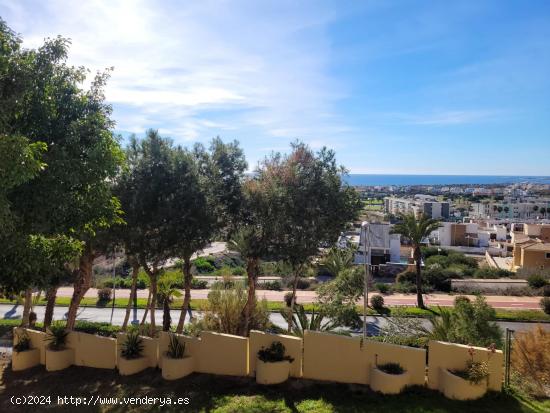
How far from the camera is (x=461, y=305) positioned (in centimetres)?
1060

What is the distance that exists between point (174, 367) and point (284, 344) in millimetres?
2601

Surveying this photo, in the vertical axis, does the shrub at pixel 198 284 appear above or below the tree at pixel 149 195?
below

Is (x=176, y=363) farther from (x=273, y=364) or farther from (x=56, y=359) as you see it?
(x=56, y=359)

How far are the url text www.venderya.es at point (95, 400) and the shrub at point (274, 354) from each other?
1.77m

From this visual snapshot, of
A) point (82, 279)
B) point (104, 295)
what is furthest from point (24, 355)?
point (104, 295)

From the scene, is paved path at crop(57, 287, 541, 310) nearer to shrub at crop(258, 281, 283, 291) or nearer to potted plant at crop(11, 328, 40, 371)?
shrub at crop(258, 281, 283, 291)

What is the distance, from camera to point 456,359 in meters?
8.59

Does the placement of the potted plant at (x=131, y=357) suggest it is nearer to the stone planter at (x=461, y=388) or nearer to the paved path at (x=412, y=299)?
the stone planter at (x=461, y=388)

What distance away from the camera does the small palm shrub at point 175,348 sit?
10248mm

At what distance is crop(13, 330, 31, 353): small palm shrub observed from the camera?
12180mm

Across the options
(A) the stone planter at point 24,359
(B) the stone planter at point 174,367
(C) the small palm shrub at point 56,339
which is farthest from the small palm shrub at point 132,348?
(A) the stone planter at point 24,359

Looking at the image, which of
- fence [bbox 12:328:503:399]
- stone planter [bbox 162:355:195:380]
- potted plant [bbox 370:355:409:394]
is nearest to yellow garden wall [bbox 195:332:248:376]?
fence [bbox 12:328:503:399]

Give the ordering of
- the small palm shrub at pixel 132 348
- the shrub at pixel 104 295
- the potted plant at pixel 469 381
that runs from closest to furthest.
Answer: the potted plant at pixel 469 381
the small palm shrub at pixel 132 348
the shrub at pixel 104 295

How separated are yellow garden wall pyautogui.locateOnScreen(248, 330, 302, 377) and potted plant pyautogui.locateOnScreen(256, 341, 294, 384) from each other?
0.10 m
